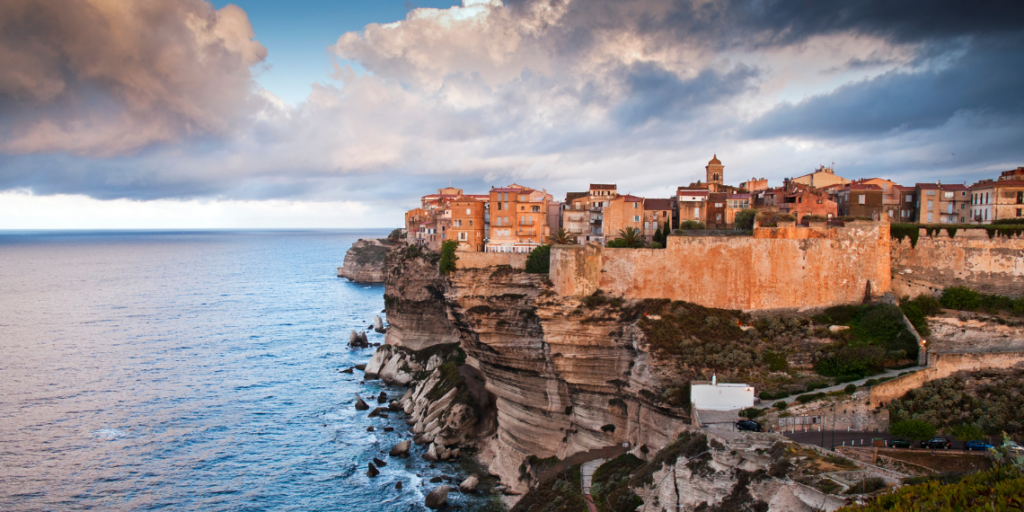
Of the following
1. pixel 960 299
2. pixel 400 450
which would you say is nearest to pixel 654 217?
pixel 960 299

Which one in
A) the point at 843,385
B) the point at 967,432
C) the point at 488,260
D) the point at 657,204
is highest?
the point at 657,204

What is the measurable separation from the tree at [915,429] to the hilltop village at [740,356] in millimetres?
61

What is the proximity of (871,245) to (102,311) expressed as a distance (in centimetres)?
9128

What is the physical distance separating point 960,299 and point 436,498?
96.9 feet

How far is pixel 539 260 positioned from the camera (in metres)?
36.7

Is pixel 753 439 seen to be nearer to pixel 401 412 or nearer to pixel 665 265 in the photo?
pixel 665 265

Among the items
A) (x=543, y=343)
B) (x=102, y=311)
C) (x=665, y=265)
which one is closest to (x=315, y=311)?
(x=102, y=311)

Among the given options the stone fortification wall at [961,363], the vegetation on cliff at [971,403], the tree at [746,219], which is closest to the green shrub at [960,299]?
the stone fortification wall at [961,363]

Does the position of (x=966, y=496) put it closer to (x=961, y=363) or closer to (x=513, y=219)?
(x=961, y=363)

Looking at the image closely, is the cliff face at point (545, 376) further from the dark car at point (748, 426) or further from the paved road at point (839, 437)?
the paved road at point (839, 437)

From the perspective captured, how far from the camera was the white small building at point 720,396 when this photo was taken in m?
25.7

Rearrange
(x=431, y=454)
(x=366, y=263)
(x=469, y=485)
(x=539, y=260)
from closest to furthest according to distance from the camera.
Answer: (x=469, y=485), (x=431, y=454), (x=539, y=260), (x=366, y=263)

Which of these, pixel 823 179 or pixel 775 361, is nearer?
pixel 775 361

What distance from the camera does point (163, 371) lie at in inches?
2087
